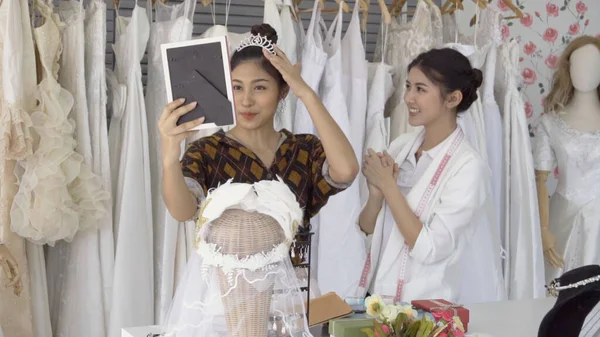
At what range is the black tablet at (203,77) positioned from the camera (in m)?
1.60

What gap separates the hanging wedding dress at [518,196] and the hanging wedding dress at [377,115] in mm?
522

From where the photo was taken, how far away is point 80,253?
106 inches

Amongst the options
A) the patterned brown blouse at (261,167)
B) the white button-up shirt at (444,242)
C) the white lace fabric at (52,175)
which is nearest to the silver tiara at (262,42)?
the patterned brown blouse at (261,167)

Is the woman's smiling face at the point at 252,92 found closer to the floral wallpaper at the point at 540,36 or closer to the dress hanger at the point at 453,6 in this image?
the dress hanger at the point at 453,6

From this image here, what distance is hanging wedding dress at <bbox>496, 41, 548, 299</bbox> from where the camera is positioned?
3.26 metres

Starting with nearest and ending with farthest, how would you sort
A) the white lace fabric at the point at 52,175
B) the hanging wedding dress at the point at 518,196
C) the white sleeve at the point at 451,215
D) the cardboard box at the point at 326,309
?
the cardboard box at the point at 326,309 < the white sleeve at the point at 451,215 < the white lace fabric at the point at 52,175 < the hanging wedding dress at the point at 518,196

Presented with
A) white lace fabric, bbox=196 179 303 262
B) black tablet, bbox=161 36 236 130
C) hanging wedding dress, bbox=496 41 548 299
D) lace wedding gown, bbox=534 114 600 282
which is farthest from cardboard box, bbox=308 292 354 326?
lace wedding gown, bbox=534 114 600 282

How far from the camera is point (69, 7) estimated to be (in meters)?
2.74

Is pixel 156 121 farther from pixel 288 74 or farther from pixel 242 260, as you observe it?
pixel 242 260

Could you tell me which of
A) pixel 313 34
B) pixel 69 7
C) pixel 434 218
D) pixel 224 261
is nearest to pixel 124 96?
pixel 69 7

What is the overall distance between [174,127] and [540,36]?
2.84m

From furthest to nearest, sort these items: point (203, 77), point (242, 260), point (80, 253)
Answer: point (80, 253) < point (203, 77) < point (242, 260)

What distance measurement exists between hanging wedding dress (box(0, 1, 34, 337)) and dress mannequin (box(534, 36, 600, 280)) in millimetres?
2082

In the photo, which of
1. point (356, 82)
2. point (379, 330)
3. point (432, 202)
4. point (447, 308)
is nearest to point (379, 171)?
point (432, 202)
